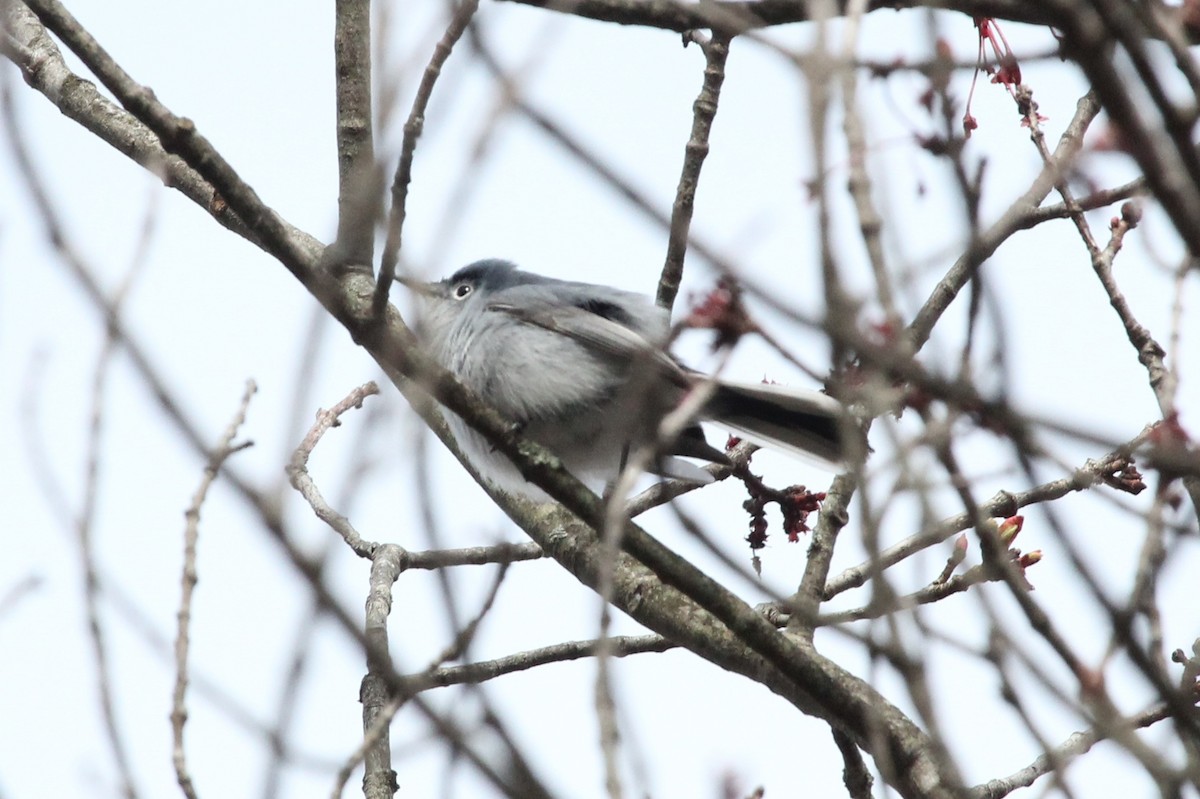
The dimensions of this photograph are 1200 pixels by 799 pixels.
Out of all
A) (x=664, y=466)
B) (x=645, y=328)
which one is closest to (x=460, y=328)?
(x=645, y=328)

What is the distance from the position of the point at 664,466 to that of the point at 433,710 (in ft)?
9.71

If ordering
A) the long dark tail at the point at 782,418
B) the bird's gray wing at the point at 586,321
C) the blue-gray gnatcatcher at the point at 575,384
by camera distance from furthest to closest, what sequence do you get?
the bird's gray wing at the point at 586,321, the blue-gray gnatcatcher at the point at 575,384, the long dark tail at the point at 782,418

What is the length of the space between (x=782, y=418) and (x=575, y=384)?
0.84 m

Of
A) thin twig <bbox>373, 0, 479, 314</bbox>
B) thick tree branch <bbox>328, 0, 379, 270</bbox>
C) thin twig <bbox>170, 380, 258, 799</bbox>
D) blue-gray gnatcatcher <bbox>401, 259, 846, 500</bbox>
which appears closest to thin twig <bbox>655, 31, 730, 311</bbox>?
blue-gray gnatcatcher <bbox>401, 259, 846, 500</bbox>

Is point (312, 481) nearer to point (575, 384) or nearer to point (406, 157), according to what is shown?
point (575, 384)

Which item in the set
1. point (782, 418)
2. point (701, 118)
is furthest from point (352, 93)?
point (782, 418)

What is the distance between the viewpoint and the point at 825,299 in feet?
4.97

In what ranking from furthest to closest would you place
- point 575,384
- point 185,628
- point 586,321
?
point 586,321 → point 575,384 → point 185,628

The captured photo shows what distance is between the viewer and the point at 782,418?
13.7 ft

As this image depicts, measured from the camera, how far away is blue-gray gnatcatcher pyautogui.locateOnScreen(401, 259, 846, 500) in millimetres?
4234

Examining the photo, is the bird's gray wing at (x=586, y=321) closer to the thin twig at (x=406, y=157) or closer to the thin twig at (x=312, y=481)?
the thin twig at (x=312, y=481)

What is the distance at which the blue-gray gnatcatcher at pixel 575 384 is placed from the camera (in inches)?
167

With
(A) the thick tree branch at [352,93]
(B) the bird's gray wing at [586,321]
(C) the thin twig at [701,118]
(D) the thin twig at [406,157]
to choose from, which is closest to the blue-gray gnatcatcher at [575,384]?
(B) the bird's gray wing at [586,321]

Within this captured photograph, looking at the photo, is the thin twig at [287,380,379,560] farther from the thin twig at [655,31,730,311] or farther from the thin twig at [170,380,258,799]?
the thin twig at [170,380,258,799]
